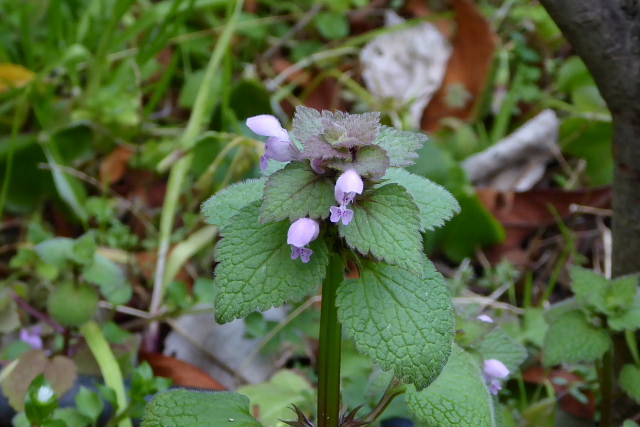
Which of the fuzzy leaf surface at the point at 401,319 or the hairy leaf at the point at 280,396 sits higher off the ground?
the fuzzy leaf surface at the point at 401,319

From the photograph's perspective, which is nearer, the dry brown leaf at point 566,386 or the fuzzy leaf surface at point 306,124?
the fuzzy leaf surface at point 306,124

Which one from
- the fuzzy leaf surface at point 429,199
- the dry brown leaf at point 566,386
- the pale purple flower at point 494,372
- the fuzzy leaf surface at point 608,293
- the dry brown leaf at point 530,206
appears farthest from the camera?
the dry brown leaf at point 530,206

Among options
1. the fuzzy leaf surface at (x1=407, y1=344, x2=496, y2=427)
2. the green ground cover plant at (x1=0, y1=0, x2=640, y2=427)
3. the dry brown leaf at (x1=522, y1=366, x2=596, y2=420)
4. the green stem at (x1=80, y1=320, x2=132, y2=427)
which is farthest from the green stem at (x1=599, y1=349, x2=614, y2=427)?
the green stem at (x1=80, y1=320, x2=132, y2=427)

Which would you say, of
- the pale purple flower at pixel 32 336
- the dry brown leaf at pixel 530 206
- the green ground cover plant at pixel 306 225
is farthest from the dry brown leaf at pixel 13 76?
the dry brown leaf at pixel 530 206

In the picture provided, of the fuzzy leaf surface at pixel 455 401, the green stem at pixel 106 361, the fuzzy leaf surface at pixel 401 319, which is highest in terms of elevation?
the fuzzy leaf surface at pixel 401 319

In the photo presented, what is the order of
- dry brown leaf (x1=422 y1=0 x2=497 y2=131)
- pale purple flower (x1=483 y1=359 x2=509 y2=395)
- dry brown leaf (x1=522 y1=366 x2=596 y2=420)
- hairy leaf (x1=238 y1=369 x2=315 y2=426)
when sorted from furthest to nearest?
1. dry brown leaf (x1=422 y1=0 x2=497 y2=131)
2. dry brown leaf (x1=522 y1=366 x2=596 y2=420)
3. hairy leaf (x1=238 y1=369 x2=315 y2=426)
4. pale purple flower (x1=483 y1=359 x2=509 y2=395)

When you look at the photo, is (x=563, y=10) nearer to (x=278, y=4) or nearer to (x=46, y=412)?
(x=46, y=412)

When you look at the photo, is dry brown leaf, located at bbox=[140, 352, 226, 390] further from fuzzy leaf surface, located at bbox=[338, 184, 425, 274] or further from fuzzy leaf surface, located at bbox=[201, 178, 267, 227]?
fuzzy leaf surface, located at bbox=[338, 184, 425, 274]

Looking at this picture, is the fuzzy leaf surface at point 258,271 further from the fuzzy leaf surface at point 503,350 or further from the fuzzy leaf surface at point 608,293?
the fuzzy leaf surface at point 608,293

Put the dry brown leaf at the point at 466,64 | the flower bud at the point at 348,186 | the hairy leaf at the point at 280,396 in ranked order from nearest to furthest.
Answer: the flower bud at the point at 348,186, the hairy leaf at the point at 280,396, the dry brown leaf at the point at 466,64
